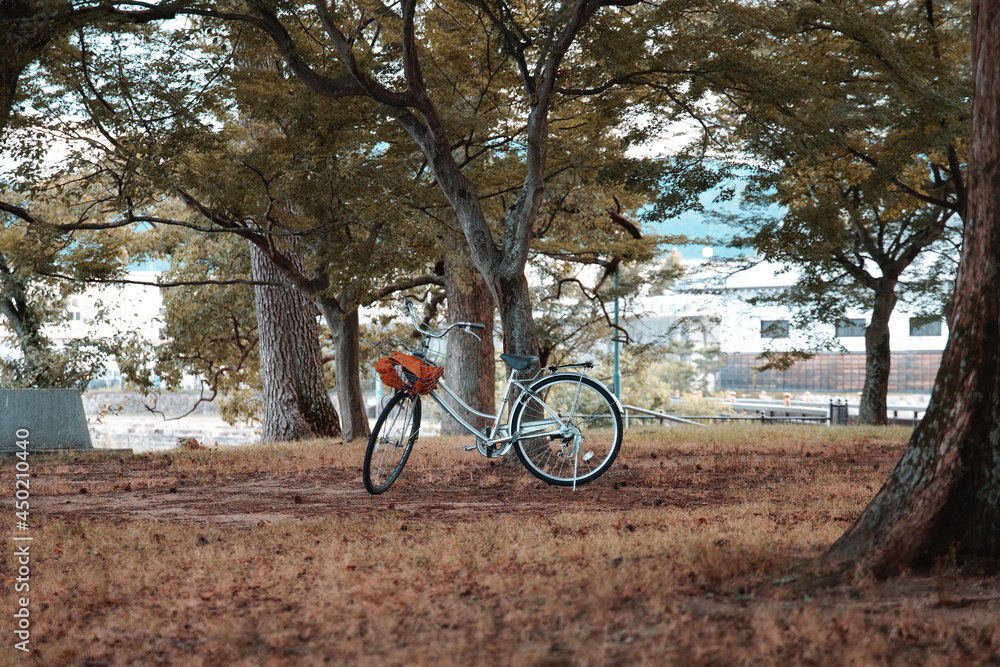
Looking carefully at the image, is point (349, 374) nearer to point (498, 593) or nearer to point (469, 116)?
point (469, 116)

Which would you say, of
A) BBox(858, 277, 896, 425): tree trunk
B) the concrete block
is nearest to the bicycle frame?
the concrete block

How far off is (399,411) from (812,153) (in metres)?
5.82

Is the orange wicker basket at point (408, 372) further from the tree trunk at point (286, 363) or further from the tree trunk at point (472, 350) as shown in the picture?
the tree trunk at point (472, 350)

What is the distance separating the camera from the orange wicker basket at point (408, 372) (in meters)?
6.81

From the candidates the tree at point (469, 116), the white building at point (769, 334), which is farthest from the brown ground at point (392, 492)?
the white building at point (769, 334)

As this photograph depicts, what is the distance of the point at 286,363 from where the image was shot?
53.3 ft

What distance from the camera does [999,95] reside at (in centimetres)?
411

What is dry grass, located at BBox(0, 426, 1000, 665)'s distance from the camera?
126 inches

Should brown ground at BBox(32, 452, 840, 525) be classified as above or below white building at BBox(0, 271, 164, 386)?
below

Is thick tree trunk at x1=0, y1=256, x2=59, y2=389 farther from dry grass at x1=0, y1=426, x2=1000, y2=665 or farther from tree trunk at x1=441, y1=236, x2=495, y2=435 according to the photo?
dry grass at x1=0, y1=426, x2=1000, y2=665

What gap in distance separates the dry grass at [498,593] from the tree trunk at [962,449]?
0.16 meters

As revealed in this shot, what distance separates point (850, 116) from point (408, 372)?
7.18 metres

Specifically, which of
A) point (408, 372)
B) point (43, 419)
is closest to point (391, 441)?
point (408, 372)

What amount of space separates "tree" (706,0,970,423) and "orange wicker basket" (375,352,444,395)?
4.68m
